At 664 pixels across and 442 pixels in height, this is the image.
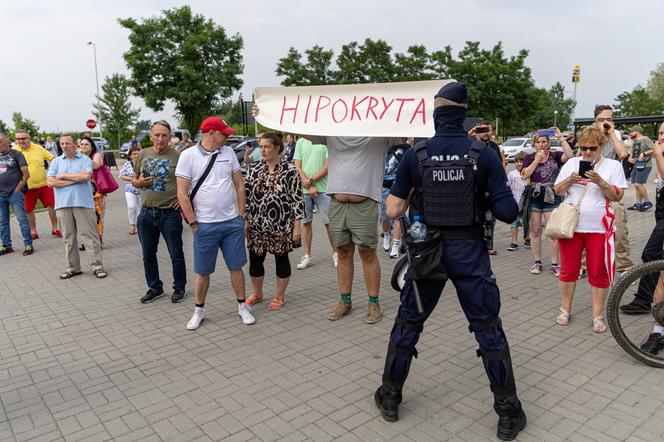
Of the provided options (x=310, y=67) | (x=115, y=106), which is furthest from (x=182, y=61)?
(x=115, y=106)

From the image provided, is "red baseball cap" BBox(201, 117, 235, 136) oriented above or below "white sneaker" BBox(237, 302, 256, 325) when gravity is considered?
above

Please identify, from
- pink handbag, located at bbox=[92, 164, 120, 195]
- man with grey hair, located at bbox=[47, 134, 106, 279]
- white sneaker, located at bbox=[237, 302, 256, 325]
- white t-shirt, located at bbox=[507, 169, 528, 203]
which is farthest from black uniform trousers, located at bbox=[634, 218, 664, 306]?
pink handbag, located at bbox=[92, 164, 120, 195]

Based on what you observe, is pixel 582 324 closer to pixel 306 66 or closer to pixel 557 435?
pixel 557 435

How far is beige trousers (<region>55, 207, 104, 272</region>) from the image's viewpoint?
6707 millimetres

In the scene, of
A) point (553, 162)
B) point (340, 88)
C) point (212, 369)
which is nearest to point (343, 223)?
point (340, 88)

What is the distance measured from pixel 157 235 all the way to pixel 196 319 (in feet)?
4.34

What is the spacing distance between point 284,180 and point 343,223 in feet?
2.67

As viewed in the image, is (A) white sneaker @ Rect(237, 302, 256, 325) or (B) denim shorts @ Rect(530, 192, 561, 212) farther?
(B) denim shorts @ Rect(530, 192, 561, 212)

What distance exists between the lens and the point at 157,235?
227 inches

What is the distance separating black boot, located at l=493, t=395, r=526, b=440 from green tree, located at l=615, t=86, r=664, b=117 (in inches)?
2581

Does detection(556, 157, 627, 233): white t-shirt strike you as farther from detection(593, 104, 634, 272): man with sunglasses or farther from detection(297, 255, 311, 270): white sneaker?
detection(297, 255, 311, 270): white sneaker

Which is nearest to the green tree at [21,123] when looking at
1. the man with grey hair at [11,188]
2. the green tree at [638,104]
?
the man with grey hair at [11,188]

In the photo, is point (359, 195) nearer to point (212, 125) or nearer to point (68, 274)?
point (212, 125)

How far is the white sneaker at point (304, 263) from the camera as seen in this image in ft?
23.2
